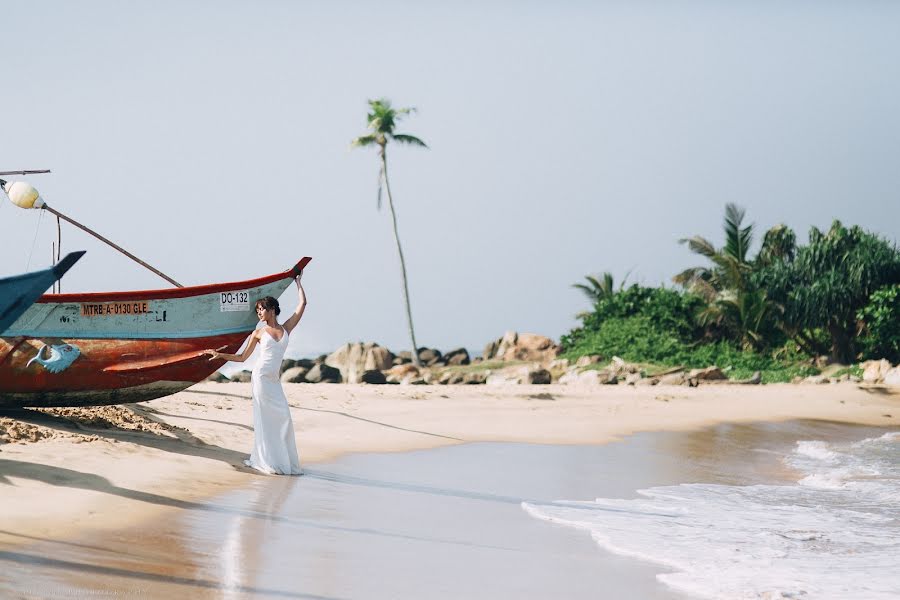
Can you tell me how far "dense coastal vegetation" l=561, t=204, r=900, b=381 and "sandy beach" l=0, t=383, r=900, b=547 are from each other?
18.3 feet

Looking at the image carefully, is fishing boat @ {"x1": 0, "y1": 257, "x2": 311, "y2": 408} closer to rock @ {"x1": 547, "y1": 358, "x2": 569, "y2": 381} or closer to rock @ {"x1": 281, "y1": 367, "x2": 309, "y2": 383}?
rock @ {"x1": 281, "y1": 367, "x2": 309, "y2": 383}

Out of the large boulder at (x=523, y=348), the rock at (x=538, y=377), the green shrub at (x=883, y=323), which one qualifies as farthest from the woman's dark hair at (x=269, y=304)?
the large boulder at (x=523, y=348)

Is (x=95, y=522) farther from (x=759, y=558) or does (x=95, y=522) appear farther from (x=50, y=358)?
(x=759, y=558)

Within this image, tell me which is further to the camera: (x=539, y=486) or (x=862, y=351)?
(x=862, y=351)

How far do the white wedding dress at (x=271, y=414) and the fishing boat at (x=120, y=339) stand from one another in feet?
4.43

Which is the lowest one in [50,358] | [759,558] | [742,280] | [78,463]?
[759,558]

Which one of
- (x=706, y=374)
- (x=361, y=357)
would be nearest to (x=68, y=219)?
(x=706, y=374)

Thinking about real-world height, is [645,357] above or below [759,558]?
above

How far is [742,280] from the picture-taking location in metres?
33.8

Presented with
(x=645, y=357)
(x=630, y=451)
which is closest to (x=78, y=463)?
(x=630, y=451)

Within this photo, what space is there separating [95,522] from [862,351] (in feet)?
98.3

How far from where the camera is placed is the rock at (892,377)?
86.2 feet

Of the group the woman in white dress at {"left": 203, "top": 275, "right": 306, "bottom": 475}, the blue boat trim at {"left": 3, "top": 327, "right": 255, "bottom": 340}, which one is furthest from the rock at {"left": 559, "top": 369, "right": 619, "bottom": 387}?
the woman in white dress at {"left": 203, "top": 275, "right": 306, "bottom": 475}

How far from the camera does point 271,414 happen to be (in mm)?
9594
